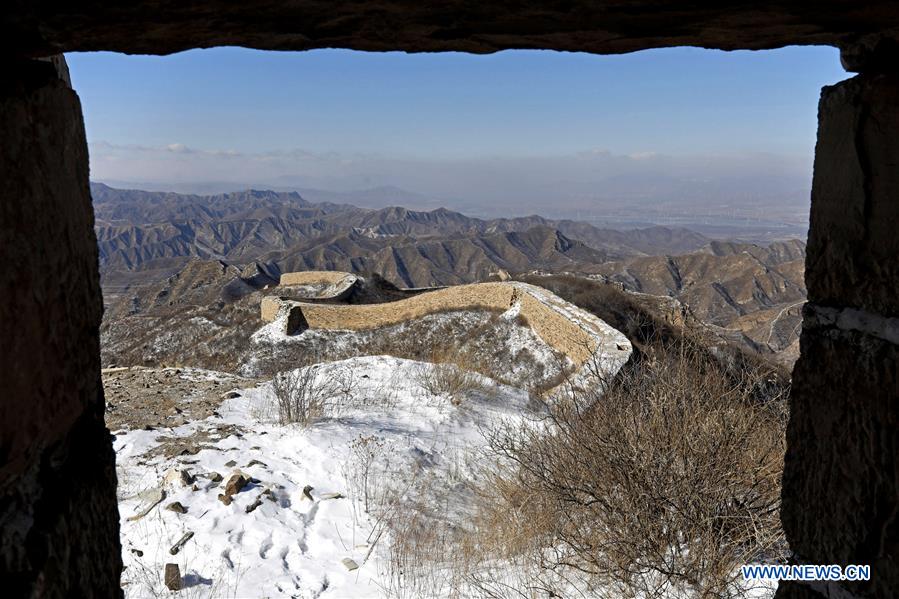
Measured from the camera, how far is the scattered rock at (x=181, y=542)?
12.1 ft

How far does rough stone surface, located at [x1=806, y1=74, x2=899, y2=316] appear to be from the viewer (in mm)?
982

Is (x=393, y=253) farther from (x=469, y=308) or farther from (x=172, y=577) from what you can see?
(x=172, y=577)

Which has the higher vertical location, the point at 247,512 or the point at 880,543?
the point at 880,543

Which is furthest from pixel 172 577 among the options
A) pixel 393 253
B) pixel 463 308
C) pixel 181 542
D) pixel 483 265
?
pixel 393 253

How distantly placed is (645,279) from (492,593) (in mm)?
80399

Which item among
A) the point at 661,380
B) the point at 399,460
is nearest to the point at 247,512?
the point at 399,460

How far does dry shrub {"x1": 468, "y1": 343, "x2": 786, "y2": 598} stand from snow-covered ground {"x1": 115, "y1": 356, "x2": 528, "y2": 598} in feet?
2.94

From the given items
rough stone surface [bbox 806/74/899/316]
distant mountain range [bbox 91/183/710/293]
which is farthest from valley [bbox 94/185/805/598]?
distant mountain range [bbox 91/183/710/293]

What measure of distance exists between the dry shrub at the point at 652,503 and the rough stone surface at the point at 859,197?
2.34 m

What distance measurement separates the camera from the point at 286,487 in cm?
472

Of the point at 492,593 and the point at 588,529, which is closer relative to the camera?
the point at 492,593

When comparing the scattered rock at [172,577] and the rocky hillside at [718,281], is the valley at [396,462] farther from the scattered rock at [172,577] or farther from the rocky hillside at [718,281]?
the rocky hillside at [718,281]

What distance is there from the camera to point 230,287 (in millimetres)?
49094

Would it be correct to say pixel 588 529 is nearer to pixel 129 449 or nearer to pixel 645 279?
pixel 129 449
